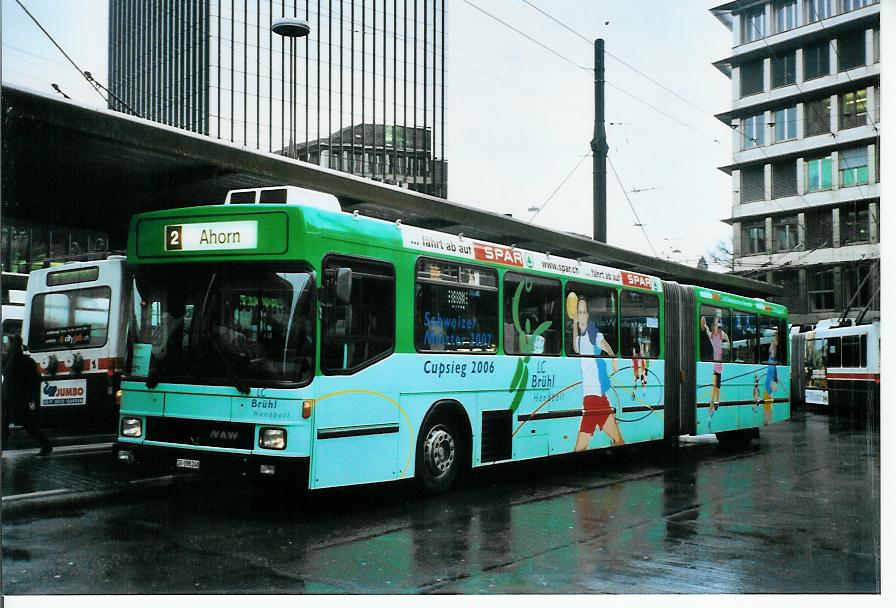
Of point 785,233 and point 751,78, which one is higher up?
point 751,78

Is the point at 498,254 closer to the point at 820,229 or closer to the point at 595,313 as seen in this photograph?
the point at 595,313

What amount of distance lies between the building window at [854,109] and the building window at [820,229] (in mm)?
1026

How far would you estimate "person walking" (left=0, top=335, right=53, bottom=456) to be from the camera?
8.33 m

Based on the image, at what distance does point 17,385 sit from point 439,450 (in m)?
4.29

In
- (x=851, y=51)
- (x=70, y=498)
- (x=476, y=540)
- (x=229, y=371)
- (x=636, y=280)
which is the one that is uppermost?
Result: (x=851, y=51)

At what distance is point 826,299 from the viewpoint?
11625mm

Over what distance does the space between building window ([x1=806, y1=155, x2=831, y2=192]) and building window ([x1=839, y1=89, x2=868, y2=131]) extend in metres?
0.58

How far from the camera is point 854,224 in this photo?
10.1m

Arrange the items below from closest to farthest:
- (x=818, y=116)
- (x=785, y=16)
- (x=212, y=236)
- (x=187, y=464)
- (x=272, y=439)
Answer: (x=272, y=439) → (x=187, y=464) → (x=212, y=236) → (x=785, y=16) → (x=818, y=116)

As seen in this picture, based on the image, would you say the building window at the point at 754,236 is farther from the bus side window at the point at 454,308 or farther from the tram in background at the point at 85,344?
the tram in background at the point at 85,344

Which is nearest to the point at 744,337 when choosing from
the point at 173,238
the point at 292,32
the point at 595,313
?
the point at 595,313

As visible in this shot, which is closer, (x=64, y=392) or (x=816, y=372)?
(x=64, y=392)

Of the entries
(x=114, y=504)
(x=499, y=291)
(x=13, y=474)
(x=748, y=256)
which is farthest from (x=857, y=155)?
(x=13, y=474)

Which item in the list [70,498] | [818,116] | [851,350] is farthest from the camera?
[818,116]
